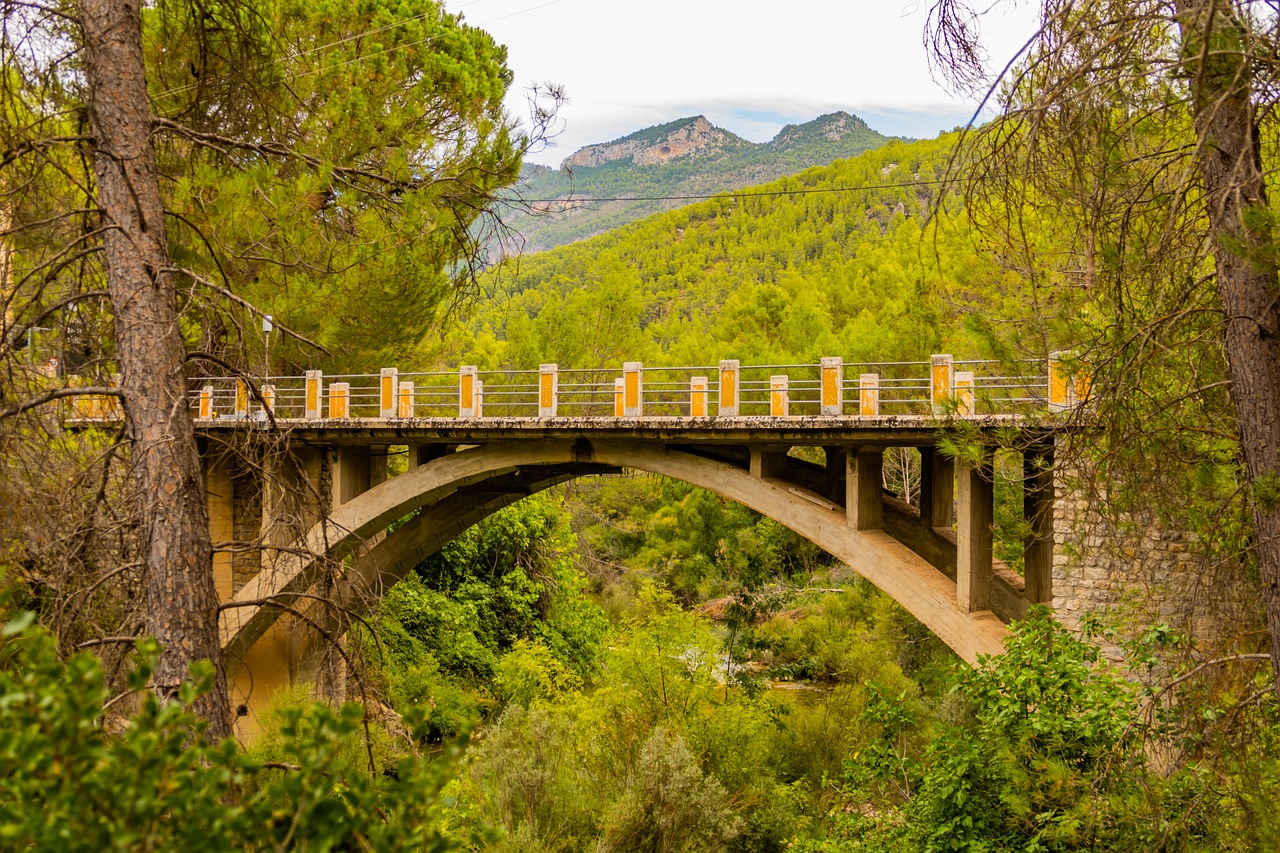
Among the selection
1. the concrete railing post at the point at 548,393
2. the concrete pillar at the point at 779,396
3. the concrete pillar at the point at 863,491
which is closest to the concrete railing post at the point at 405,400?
the concrete railing post at the point at 548,393

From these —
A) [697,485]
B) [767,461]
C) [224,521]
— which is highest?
[767,461]

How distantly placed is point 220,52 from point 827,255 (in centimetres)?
4552

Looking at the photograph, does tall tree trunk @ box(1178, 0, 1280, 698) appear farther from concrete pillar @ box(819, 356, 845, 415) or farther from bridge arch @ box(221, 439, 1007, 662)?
concrete pillar @ box(819, 356, 845, 415)

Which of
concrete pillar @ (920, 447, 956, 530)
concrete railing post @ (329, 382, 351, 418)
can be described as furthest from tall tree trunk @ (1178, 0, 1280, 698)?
concrete railing post @ (329, 382, 351, 418)

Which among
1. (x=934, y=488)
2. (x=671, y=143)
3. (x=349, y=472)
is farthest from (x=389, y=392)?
(x=671, y=143)

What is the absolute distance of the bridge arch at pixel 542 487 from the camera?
368 inches

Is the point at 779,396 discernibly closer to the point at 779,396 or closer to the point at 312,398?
the point at 779,396

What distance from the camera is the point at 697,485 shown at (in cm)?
1195

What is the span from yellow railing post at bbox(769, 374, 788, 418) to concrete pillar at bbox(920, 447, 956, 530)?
60.8 inches

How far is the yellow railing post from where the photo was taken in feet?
33.8

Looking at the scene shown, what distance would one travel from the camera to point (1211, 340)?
459 centimetres

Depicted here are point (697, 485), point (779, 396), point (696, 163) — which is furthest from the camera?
point (696, 163)

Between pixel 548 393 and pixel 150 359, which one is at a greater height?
pixel 548 393

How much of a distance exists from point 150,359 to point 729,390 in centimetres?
756
